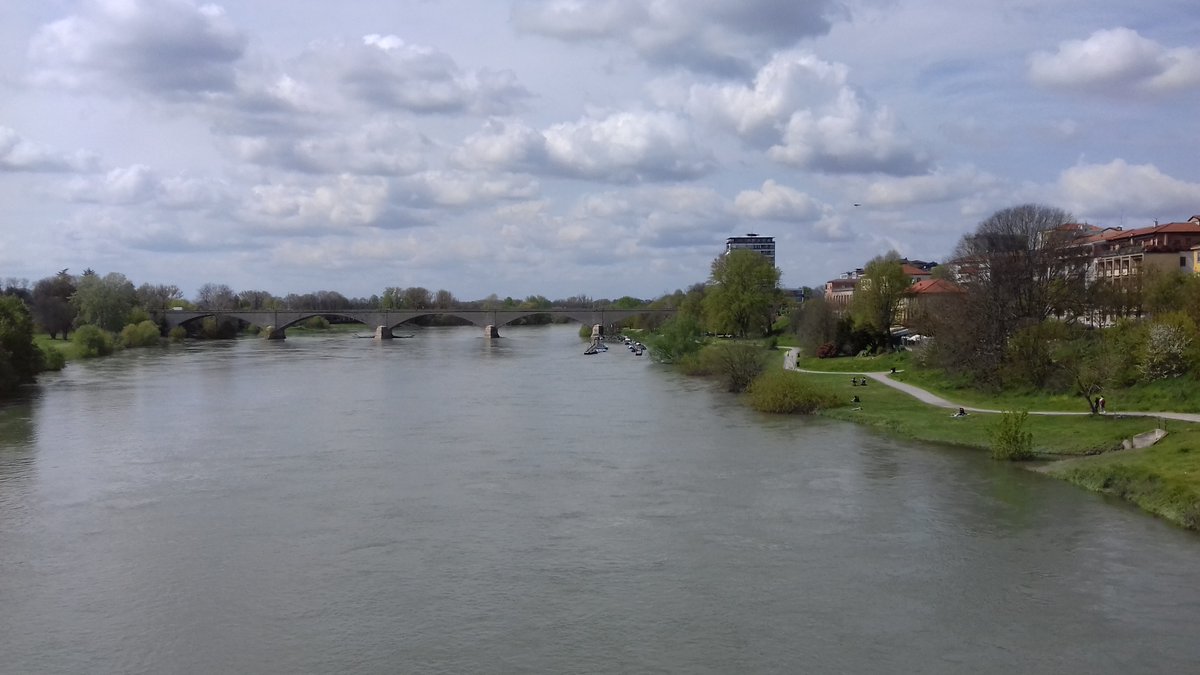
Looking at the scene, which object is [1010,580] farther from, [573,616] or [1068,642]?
[573,616]

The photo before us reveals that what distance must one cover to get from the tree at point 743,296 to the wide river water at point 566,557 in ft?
117

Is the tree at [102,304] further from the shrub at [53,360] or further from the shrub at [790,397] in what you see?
the shrub at [790,397]

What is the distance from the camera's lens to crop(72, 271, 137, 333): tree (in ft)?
242

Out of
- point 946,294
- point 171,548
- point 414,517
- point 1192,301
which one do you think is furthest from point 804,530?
point 946,294

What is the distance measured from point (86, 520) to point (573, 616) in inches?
423

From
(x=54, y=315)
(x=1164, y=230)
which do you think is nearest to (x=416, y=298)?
(x=54, y=315)

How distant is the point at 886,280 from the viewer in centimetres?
5456

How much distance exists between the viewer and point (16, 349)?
44406 mm

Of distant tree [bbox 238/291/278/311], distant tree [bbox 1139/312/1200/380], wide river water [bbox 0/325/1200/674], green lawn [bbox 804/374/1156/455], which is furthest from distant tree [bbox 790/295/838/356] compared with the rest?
distant tree [bbox 238/291/278/311]

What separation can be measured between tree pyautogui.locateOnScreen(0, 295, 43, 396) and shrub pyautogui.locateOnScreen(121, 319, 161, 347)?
26992 mm

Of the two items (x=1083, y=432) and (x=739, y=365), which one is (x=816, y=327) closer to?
(x=739, y=365)

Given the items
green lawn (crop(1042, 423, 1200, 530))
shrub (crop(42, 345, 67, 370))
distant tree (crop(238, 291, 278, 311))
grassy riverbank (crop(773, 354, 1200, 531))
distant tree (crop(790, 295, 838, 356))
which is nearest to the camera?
green lawn (crop(1042, 423, 1200, 530))

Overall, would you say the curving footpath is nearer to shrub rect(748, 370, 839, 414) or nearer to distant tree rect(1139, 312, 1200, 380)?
distant tree rect(1139, 312, 1200, 380)

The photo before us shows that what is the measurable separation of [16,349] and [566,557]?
37291 millimetres
